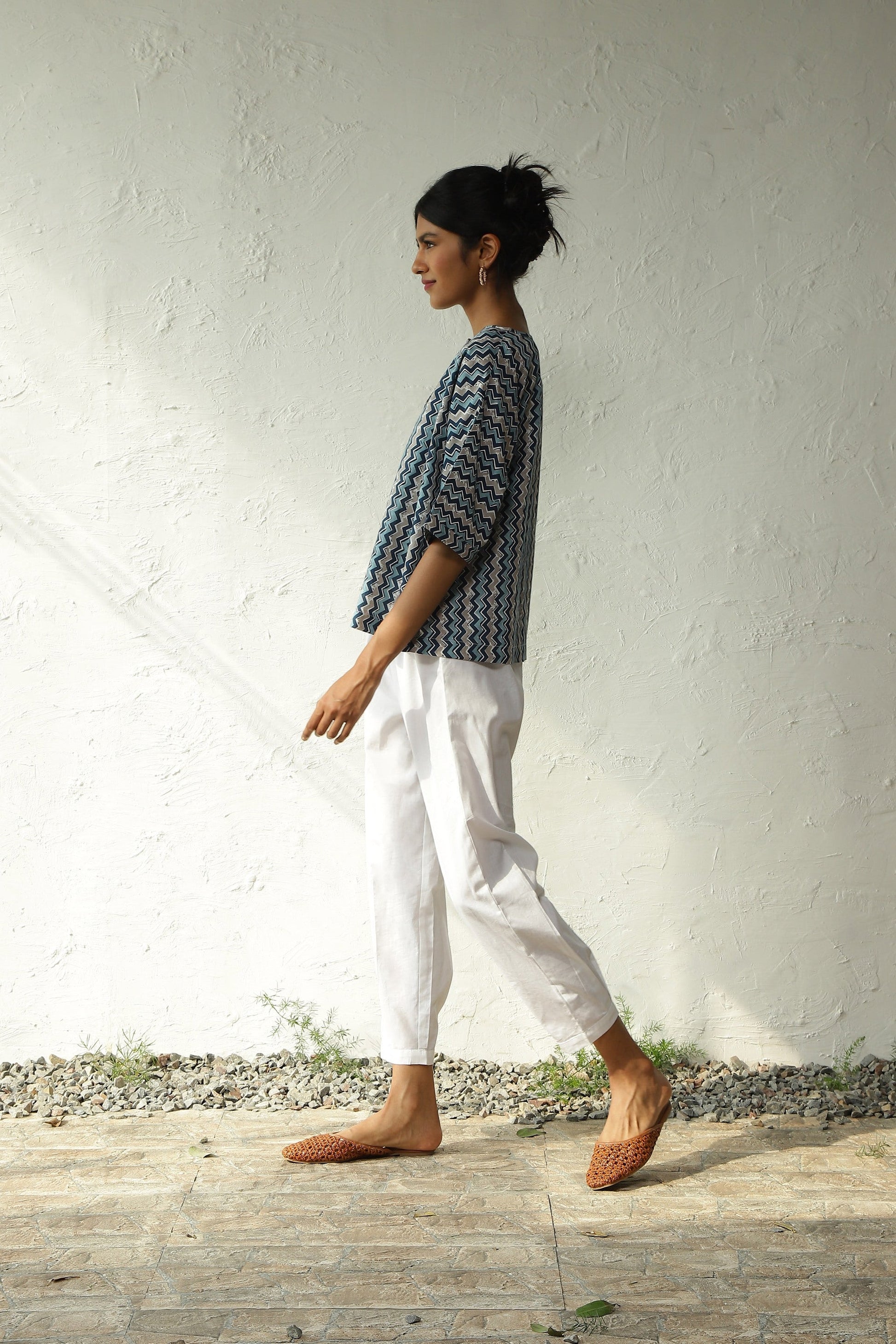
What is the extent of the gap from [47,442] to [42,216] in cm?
51

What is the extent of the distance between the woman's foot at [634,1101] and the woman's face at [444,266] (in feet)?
4.60

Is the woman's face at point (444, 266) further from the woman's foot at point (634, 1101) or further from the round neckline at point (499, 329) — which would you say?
the woman's foot at point (634, 1101)

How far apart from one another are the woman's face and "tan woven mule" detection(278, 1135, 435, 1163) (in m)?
1.52

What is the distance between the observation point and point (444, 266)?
80.9 inches

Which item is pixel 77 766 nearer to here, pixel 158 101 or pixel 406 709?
pixel 406 709

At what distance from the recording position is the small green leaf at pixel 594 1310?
59.8 inches

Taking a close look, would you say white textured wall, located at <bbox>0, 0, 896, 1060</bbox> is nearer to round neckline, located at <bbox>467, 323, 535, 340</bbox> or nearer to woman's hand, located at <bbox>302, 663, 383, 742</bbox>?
round neckline, located at <bbox>467, 323, 535, 340</bbox>

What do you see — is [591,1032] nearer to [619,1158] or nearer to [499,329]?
[619,1158]

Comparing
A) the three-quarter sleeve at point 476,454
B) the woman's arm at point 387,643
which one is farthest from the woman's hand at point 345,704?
the three-quarter sleeve at point 476,454

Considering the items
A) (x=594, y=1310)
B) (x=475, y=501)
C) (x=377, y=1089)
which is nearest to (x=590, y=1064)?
(x=377, y=1089)

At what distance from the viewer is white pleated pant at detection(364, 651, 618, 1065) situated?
1972 mm

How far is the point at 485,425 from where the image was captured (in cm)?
197

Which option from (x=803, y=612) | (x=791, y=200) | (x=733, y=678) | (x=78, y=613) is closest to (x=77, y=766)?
(x=78, y=613)

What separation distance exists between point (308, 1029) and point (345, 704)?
1.02 meters
